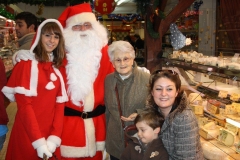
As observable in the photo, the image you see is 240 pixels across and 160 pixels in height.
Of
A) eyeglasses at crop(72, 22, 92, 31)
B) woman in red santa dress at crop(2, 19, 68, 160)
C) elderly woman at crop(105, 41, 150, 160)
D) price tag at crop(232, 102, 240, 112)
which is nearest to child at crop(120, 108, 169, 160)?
elderly woman at crop(105, 41, 150, 160)

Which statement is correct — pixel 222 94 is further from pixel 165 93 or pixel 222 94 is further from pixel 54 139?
pixel 54 139

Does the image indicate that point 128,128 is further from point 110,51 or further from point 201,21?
point 201,21

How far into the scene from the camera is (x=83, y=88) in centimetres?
266

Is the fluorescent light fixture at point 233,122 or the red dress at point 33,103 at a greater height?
the red dress at point 33,103

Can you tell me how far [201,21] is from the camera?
6.59 metres

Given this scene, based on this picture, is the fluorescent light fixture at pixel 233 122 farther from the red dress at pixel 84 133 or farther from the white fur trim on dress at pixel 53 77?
the white fur trim on dress at pixel 53 77

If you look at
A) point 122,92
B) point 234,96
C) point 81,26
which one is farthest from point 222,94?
point 81,26

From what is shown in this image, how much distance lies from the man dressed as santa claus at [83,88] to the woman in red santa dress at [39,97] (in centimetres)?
22

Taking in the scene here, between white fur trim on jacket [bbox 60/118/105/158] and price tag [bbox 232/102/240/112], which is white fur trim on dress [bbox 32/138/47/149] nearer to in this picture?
white fur trim on jacket [bbox 60/118/105/158]

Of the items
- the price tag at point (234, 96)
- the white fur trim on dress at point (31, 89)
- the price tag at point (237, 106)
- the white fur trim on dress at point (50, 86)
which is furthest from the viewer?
the price tag at point (234, 96)

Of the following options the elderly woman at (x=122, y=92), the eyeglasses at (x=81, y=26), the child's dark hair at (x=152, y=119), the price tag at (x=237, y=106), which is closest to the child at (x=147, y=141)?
the child's dark hair at (x=152, y=119)

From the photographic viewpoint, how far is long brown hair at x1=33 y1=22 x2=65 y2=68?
7.61 ft

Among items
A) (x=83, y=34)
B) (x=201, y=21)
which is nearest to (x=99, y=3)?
(x=201, y=21)

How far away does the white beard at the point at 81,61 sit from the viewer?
266 cm
